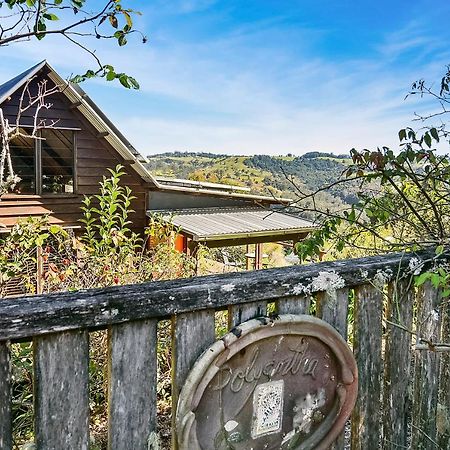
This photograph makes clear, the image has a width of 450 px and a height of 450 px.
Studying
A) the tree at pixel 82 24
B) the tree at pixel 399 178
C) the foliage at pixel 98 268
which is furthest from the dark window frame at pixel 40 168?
the tree at pixel 399 178

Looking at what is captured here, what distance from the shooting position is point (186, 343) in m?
1.07

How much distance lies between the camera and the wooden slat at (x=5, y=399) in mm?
852

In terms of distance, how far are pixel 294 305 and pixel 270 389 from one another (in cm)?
23

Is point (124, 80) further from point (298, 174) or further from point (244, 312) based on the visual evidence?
point (298, 174)

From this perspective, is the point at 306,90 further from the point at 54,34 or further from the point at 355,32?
the point at 54,34

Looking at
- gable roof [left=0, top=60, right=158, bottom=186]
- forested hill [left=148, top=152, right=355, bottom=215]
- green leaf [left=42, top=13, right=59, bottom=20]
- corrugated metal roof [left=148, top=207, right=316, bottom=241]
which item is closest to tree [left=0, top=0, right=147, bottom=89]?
green leaf [left=42, top=13, right=59, bottom=20]

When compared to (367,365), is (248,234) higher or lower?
lower

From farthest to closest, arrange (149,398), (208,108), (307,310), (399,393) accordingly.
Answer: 1. (208,108)
2. (399,393)
3. (307,310)
4. (149,398)

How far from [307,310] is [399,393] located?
20.4 inches

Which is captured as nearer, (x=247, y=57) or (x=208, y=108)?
(x=247, y=57)

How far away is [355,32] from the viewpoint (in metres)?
9.35

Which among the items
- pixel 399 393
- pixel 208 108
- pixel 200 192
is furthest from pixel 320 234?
pixel 208 108

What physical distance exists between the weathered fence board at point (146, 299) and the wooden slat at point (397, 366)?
0.23 meters

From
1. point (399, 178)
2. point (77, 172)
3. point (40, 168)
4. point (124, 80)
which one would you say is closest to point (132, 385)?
point (124, 80)
